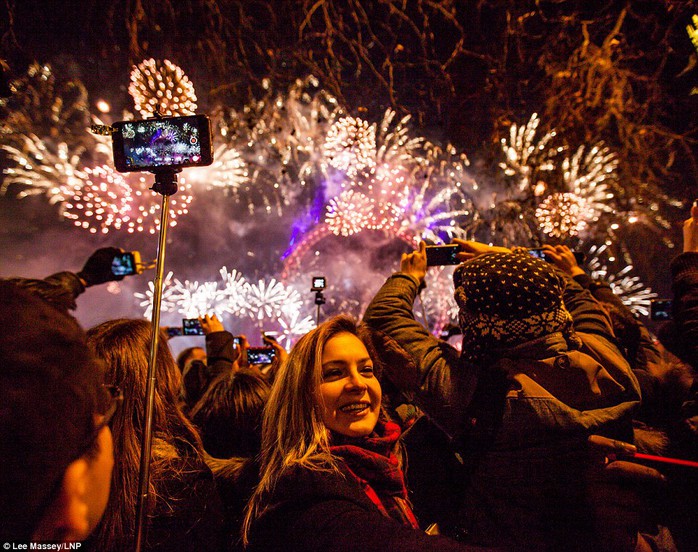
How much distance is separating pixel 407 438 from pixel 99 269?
252 centimetres

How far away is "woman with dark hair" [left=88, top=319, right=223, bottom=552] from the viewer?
154 cm

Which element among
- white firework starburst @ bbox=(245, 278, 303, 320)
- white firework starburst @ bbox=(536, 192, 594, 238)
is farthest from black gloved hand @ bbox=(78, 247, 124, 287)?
white firework starburst @ bbox=(245, 278, 303, 320)

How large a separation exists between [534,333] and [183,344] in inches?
1425

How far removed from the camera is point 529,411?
4.84ft

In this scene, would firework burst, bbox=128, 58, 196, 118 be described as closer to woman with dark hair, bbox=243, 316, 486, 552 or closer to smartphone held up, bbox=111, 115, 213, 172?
smartphone held up, bbox=111, 115, 213, 172

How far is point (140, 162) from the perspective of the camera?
2156 mm

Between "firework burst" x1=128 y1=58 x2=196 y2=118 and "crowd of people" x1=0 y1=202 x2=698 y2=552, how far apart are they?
6951 mm

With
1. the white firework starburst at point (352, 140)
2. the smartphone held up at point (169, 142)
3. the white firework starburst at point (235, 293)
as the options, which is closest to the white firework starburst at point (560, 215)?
the white firework starburst at point (352, 140)

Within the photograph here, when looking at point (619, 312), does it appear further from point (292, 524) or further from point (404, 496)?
point (292, 524)

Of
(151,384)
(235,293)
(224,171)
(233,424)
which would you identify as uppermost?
(224,171)

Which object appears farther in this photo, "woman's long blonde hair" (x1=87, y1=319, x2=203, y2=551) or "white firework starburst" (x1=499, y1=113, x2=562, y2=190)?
"white firework starburst" (x1=499, y1=113, x2=562, y2=190)

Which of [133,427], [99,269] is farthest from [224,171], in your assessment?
[133,427]

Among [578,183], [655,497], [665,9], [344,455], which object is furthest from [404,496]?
[578,183]

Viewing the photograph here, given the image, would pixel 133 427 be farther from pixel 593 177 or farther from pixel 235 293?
pixel 235 293
